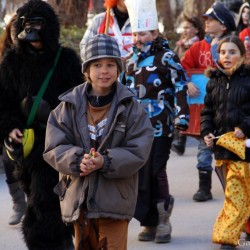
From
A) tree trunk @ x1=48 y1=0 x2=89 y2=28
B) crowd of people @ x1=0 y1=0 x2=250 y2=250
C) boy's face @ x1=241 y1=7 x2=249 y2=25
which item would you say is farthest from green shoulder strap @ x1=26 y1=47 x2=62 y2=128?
tree trunk @ x1=48 y1=0 x2=89 y2=28

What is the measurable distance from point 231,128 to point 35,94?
157 cm

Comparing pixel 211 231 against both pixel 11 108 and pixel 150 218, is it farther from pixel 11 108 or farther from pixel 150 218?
pixel 11 108

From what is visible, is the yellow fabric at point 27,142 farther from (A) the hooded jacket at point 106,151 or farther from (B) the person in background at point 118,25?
(B) the person in background at point 118,25

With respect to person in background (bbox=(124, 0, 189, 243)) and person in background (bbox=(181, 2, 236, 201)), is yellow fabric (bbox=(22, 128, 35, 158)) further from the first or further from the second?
person in background (bbox=(181, 2, 236, 201))

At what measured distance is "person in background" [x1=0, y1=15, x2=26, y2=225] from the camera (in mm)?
7090

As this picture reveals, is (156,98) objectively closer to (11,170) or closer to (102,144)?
(11,170)

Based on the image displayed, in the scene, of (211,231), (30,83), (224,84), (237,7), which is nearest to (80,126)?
(30,83)

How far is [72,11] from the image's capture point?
55.9ft

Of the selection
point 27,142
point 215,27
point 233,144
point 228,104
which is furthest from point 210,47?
point 27,142

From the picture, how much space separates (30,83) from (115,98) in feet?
4.69

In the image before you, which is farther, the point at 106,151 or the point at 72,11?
the point at 72,11

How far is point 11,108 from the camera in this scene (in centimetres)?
685

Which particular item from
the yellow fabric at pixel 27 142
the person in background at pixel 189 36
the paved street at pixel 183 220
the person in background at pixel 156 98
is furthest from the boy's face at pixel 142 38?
the person in background at pixel 189 36

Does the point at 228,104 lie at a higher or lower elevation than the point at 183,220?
higher
